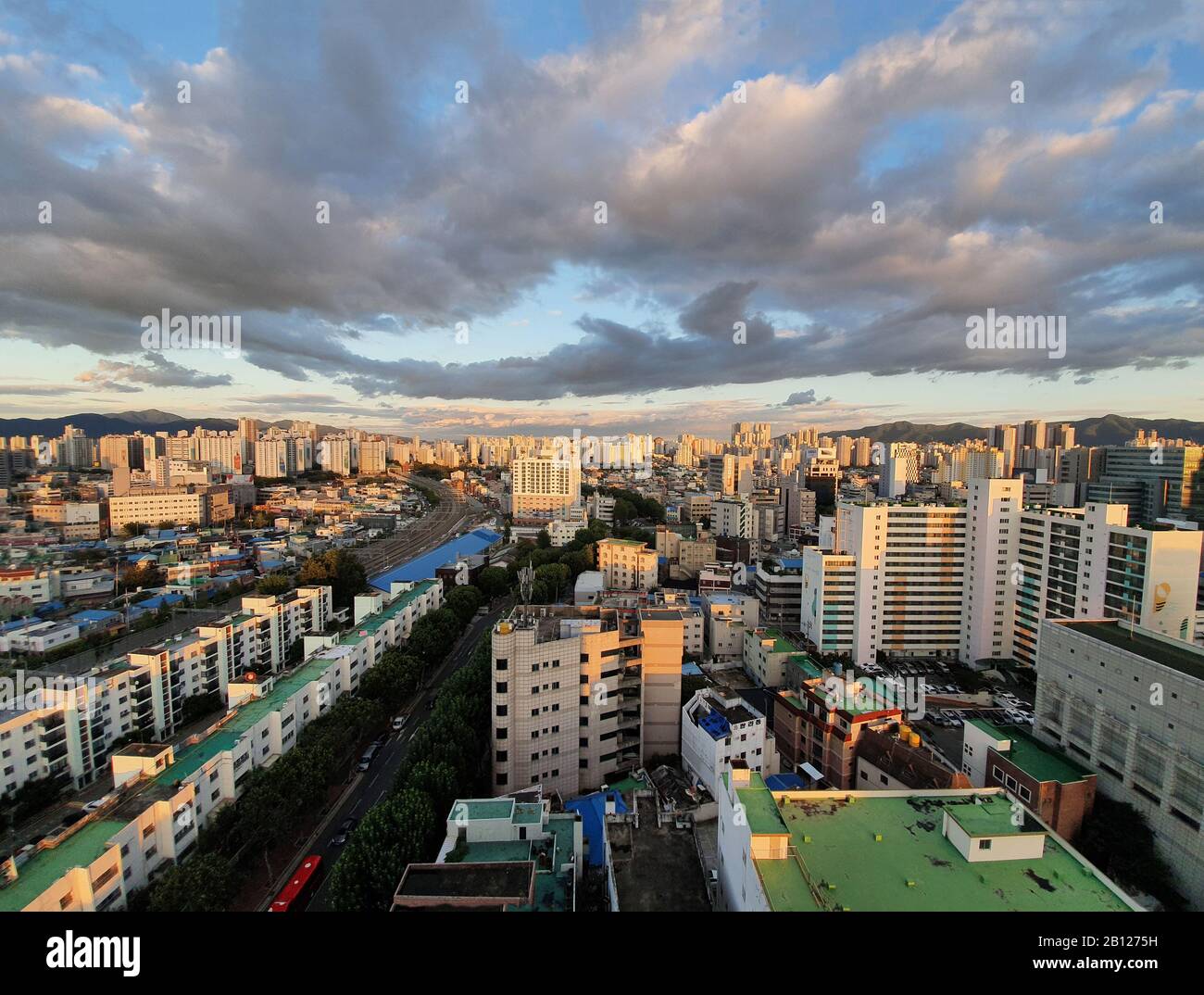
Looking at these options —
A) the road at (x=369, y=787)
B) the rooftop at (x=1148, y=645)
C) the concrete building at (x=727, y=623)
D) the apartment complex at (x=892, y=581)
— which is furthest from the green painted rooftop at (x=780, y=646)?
the road at (x=369, y=787)

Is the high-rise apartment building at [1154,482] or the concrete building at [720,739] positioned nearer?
the concrete building at [720,739]

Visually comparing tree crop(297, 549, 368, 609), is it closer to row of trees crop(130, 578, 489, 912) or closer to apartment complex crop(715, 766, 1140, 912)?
row of trees crop(130, 578, 489, 912)

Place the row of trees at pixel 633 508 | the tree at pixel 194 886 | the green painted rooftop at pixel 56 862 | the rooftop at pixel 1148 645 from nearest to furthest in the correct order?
1. the green painted rooftop at pixel 56 862
2. the tree at pixel 194 886
3. the rooftop at pixel 1148 645
4. the row of trees at pixel 633 508

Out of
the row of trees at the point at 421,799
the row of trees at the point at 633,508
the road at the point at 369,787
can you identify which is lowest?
the road at the point at 369,787

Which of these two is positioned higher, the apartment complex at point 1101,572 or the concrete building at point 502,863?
the apartment complex at point 1101,572

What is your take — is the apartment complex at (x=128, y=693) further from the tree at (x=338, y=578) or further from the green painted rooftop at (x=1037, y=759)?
the green painted rooftop at (x=1037, y=759)

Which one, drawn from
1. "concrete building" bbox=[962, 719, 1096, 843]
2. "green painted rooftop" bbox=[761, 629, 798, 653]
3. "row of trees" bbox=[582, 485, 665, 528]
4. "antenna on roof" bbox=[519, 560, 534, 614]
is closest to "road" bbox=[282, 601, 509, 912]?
"antenna on roof" bbox=[519, 560, 534, 614]
